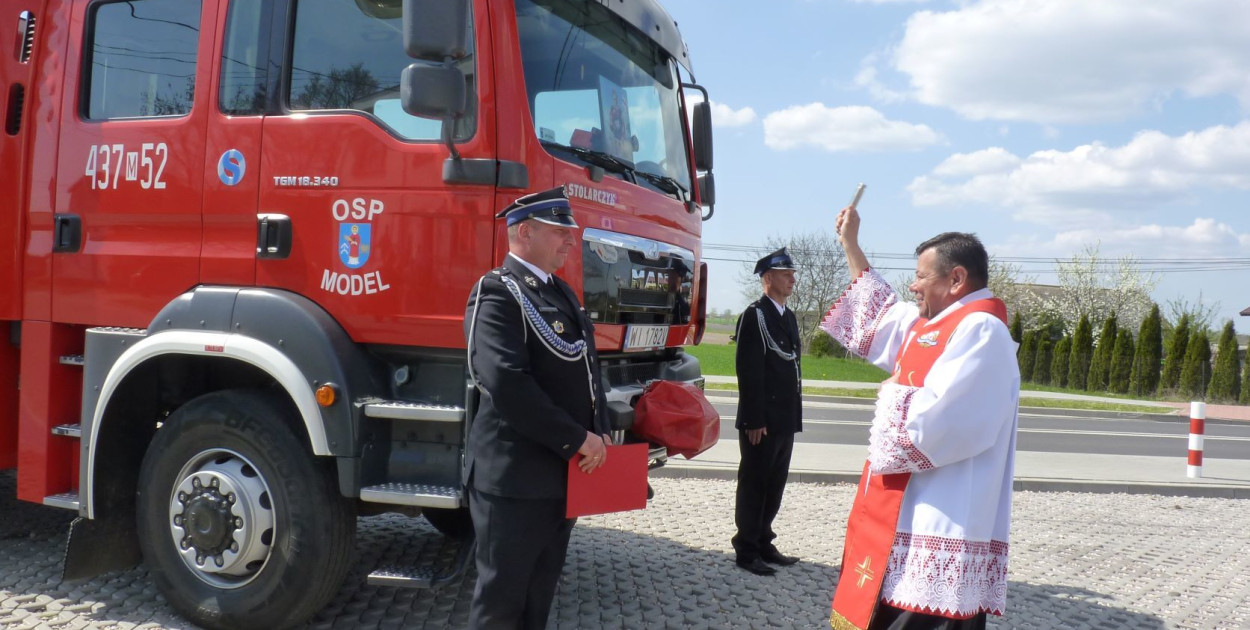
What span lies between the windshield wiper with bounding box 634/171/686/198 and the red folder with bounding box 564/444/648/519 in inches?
68.1

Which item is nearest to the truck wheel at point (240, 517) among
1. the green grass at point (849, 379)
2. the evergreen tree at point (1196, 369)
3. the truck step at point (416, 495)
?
the truck step at point (416, 495)

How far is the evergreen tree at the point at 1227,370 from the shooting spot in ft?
90.7

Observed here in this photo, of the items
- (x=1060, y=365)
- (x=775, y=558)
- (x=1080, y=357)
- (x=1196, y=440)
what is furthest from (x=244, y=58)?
(x=1060, y=365)

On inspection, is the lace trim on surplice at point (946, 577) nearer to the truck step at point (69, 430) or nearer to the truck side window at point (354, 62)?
the truck side window at point (354, 62)

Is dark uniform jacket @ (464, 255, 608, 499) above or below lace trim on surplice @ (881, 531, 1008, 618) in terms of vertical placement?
above

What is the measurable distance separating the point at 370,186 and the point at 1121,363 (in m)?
31.8

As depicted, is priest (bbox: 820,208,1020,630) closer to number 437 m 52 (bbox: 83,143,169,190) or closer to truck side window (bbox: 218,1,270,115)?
truck side window (bbox: 218,1,270,115)

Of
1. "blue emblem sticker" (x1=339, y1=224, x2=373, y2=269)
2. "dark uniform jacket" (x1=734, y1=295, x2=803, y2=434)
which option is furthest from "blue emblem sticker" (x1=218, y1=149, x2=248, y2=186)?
"dark uniform jacket" (x1=734, y1=295, x2=803, y2=434)

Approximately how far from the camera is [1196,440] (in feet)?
32.4

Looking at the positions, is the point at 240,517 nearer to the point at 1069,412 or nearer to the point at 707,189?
the point at 707,189

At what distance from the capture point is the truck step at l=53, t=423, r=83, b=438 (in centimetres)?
429

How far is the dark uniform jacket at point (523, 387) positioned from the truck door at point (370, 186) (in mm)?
610

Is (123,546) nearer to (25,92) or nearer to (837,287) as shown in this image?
(25,92)

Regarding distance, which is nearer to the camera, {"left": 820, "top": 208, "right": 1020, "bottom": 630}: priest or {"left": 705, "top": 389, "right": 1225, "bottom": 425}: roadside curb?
{"left": 820, "top": 208, "right": 1020, "bottom": 630}: priest
